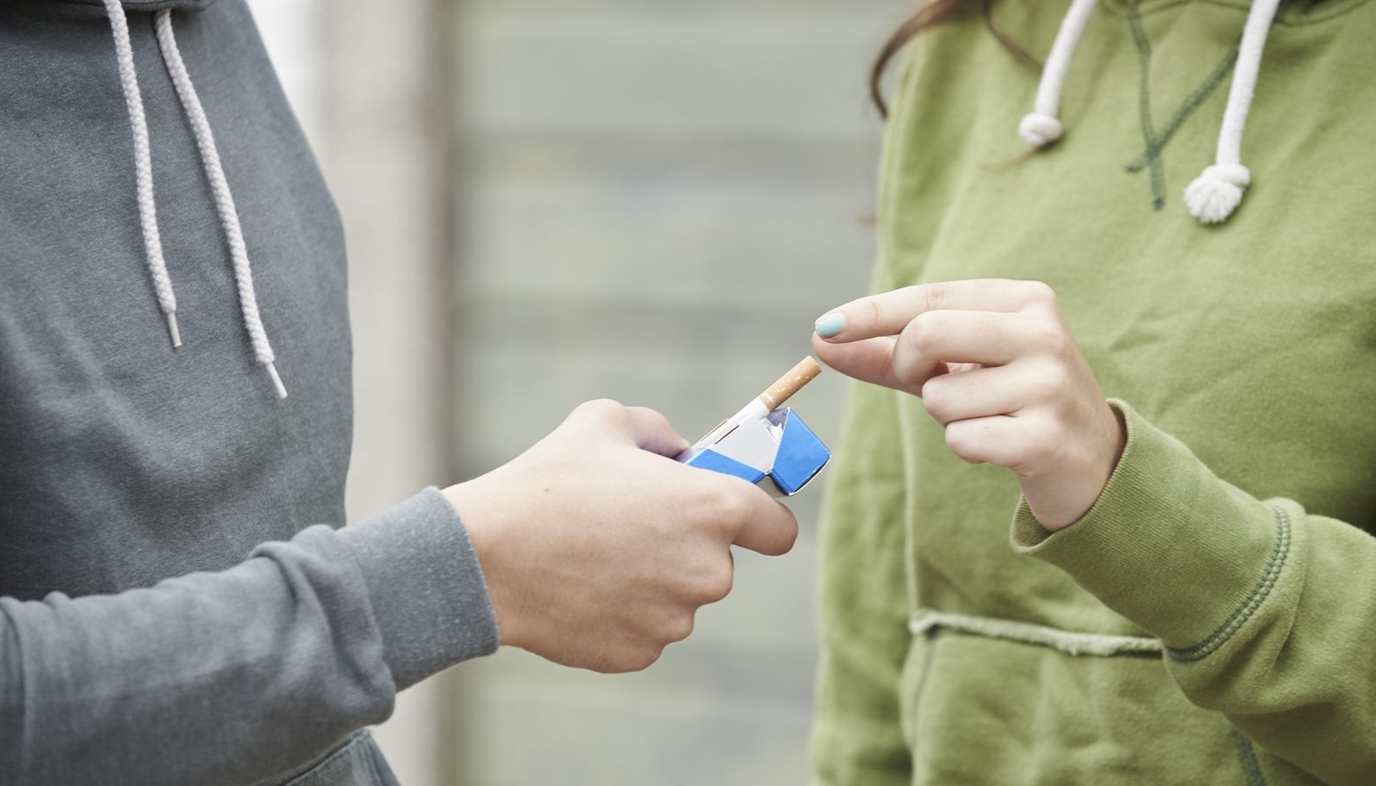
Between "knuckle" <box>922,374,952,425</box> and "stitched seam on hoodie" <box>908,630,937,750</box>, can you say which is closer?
"knuckle" <box>922,374,952,425</box>

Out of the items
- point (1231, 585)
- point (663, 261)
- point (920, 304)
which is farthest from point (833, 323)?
point (663, 261)

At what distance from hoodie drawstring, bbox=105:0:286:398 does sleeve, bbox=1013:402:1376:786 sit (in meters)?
0.50

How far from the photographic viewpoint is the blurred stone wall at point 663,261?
6.80 feet

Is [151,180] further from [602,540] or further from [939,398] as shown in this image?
[939,398]

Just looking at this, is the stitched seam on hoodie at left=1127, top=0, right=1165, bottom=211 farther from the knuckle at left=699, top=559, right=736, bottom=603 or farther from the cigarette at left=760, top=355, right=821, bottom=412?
the knuckle at left=699, top=559, right=736, bottom=603

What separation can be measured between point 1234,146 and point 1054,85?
15 centimetres

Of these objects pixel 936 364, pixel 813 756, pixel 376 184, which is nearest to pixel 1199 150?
pixel 936 364

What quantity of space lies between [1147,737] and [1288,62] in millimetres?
503

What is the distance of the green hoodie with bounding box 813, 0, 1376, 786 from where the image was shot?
79 centimetres

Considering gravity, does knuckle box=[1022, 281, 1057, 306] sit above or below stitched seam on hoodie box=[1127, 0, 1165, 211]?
below

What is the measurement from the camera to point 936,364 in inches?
31.3

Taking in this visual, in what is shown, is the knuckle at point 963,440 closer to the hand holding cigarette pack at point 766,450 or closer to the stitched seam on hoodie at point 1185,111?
the hand holding cigarette pack at point 766,450

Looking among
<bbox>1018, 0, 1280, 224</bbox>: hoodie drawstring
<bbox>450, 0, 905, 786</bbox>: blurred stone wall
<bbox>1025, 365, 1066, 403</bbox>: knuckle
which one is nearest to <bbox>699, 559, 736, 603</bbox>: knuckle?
<bbox>1025, 365, 1066, 403</bbox>: knuckle

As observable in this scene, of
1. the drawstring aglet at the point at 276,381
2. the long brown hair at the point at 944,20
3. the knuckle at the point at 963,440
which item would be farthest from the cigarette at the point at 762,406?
the long brown hair at the point at 944,20
